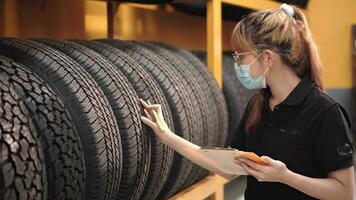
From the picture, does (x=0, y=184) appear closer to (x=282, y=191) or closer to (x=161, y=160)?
(x=161, y=160)

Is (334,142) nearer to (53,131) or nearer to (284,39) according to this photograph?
(284,39)

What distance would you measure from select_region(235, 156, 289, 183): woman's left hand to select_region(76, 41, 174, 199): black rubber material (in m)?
0.37

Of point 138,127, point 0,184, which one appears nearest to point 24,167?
point 0,184

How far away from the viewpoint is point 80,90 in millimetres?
1480

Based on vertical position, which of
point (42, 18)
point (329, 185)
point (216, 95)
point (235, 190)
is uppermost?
point (42, 18)

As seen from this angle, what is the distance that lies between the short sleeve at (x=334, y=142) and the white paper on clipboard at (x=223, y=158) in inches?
10.7

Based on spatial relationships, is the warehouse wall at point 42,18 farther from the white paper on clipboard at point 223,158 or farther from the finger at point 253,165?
the finger at point 253,165

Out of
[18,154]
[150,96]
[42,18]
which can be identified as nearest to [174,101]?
[150,96]

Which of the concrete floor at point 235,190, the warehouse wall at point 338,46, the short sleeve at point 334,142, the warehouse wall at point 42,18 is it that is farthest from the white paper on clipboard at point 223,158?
the warehouse wall at point 338,46

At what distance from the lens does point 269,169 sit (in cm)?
146

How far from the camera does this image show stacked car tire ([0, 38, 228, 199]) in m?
1.17

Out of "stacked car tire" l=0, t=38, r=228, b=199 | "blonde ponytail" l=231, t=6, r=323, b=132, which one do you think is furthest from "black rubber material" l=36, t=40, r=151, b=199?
"blonde ponytail" l=231, t=6, r=323, b=132

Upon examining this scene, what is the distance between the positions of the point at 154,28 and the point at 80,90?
6.98 ft

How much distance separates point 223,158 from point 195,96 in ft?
1.85
